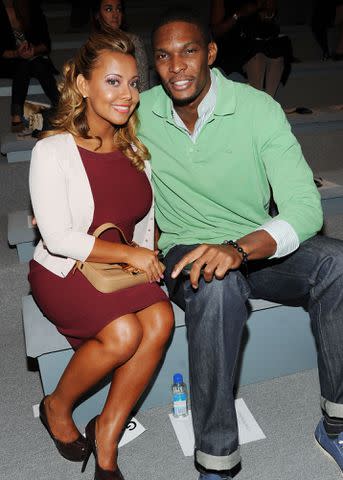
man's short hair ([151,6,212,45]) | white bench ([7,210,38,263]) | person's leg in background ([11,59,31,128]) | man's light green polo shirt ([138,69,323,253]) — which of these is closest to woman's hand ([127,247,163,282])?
man's light green polo shirt ([138,69,323,253])

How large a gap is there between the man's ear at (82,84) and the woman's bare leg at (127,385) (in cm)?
68

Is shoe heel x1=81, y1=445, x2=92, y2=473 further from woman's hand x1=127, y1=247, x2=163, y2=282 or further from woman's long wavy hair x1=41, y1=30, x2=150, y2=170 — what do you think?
woman's long wavy hair x1=41, y1=30, x2=150, y2=170

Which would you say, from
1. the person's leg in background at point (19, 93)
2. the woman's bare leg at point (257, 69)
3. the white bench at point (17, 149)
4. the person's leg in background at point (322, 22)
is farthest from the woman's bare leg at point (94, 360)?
the person's leg in background at point (322, 22)

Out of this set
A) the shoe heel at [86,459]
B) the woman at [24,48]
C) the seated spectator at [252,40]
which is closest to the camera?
the shoe heel at [86,459]

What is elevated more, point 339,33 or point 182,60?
point 182,60

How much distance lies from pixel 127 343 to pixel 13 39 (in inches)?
113

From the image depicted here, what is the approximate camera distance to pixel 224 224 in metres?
1.68

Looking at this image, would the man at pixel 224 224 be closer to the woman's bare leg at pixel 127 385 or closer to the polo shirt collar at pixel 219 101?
the polo shirt collar at pixel 219 101

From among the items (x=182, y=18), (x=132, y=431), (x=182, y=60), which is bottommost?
(x=132, y=431)

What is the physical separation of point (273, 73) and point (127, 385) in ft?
9.82

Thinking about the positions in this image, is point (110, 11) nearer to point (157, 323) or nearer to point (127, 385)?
point (157, 323)

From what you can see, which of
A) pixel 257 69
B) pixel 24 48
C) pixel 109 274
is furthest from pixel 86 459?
pixel 257 69

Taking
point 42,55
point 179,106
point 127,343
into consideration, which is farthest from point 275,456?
point 42,55

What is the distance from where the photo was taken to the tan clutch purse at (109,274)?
1490mm
